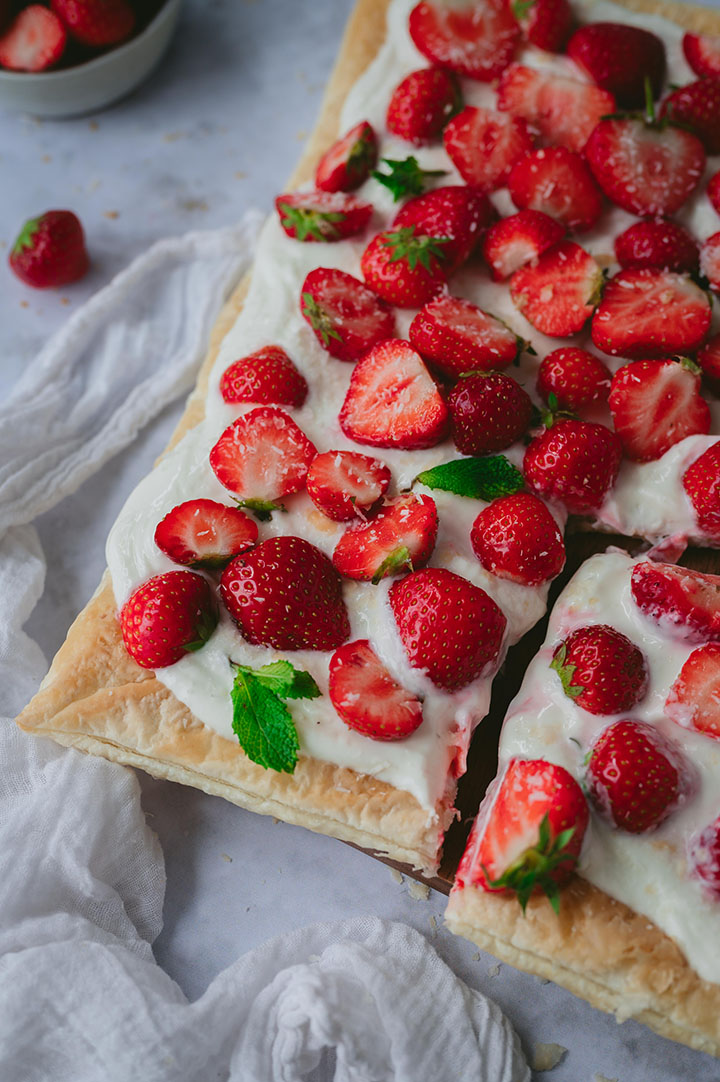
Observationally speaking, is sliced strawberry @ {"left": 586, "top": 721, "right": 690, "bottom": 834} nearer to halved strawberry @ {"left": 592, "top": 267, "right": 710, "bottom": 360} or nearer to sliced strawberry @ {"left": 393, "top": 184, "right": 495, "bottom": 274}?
halved strawberry @ {"left": 592, "top": 267, "right": 710, "bottom": 360}

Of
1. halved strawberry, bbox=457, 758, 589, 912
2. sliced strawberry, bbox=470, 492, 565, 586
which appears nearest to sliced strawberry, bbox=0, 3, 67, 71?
sliced strawberry, bbox=470, 492, 565, 586

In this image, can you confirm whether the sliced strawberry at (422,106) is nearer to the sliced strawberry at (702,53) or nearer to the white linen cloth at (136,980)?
the sliced strawberry at (702,53)

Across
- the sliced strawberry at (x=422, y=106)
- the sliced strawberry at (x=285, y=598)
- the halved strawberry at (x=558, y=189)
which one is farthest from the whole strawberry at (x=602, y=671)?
the sliced strawberry at (x=422, y=106)

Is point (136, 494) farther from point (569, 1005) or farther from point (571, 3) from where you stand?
point (571, 3)

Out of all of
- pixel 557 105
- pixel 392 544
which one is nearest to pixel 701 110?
pixel 557 105

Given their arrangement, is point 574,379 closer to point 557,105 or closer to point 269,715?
point 557,105

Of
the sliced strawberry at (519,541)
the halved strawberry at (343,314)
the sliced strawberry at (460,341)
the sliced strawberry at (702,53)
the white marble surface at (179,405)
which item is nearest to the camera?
the sliced strawberry at (519,541)
